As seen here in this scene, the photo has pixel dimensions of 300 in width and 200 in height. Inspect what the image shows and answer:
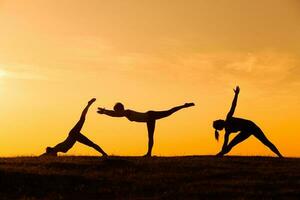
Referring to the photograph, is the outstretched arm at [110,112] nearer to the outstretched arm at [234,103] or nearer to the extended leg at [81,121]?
the extended leg at [81,121]

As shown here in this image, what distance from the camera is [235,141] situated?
4275 cm

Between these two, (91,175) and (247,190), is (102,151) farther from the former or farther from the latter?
(247,190)

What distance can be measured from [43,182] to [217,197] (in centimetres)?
833

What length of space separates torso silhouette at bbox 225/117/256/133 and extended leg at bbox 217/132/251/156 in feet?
1.14

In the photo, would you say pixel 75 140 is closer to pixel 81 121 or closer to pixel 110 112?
pixel 81 121

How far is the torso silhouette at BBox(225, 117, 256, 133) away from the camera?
1676 inches

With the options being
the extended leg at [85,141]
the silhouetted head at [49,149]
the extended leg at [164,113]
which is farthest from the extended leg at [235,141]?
the silhouetted head at [49,149]

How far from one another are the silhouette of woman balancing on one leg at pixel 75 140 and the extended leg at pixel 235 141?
8.23 metres

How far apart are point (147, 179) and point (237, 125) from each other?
1273 centimetres

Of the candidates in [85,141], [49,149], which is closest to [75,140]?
[85,141]

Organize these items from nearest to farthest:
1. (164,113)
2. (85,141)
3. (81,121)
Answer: (164,113) → (81,121) → (85,141)

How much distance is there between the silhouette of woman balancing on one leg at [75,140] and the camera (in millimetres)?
44125

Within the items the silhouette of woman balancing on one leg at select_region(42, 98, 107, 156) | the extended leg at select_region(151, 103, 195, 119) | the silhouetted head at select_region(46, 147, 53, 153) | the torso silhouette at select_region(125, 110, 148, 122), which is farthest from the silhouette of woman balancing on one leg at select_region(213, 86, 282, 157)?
the silhouetted head at select_region(46, 147, 53, 153)

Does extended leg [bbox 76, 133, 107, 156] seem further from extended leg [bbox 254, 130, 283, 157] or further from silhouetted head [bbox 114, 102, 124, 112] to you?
extended leg [bbox 254, 130, 283, 157]
